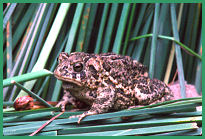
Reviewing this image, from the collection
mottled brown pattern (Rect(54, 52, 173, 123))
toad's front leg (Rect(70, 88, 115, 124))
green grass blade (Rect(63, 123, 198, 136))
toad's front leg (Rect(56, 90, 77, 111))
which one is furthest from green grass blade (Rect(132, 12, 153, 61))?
green grass blade (Rect(63, 123, 198, 136))

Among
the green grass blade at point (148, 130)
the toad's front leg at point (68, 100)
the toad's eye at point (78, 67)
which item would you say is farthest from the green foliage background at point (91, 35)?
the green grass blade at point (148, 130)

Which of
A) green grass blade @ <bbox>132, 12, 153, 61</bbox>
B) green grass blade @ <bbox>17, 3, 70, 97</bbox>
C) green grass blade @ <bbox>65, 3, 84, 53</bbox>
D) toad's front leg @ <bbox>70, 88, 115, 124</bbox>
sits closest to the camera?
toad's front leg @ <bbox>70, 88, 115, 124</bbox>

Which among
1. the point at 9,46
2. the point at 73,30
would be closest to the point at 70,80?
the point at 73,30

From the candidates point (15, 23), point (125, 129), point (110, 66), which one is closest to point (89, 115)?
point (125, 129)

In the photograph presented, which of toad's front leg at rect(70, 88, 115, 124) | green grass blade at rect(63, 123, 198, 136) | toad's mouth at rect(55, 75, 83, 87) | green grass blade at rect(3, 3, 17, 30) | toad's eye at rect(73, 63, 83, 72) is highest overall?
green grass blade at rect(3, 3, 17, 30)

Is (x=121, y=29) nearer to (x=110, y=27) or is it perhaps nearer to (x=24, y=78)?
(x=110, y=27)

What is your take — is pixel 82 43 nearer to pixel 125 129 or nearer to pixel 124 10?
pixel 124 10

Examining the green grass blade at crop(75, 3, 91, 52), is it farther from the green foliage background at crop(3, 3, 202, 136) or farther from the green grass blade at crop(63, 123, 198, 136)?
the green grass blade at crop(63, 123, 198, 136)
